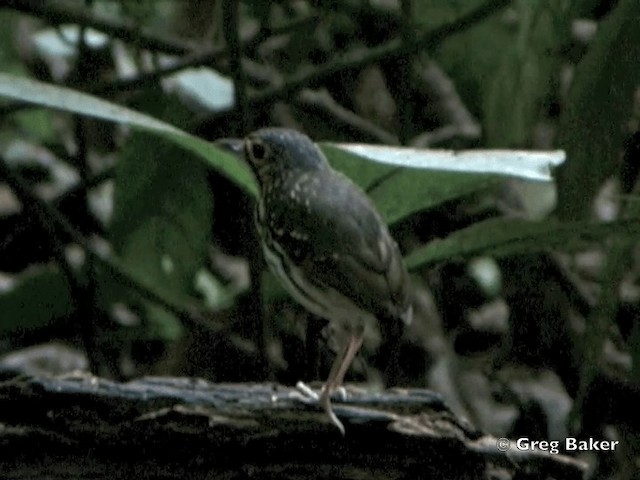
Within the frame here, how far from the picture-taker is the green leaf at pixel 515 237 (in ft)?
7.14

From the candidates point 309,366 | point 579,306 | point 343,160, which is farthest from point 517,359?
point 343,160

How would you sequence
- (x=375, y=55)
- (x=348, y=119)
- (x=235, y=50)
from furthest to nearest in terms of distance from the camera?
(x=348, y=119)
(x=375, y=55)
(x=235, y=50)

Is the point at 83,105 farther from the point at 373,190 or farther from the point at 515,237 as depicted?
the point at 515,237

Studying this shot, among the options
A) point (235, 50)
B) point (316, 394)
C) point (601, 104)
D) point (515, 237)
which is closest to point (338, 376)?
point (316, 394)

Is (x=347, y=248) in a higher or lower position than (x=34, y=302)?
higher

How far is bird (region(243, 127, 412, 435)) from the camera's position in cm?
198

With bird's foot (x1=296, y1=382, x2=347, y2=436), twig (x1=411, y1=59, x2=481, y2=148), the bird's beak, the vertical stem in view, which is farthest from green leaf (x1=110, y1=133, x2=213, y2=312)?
bird's foot (x1=296, y1=382, x2=347, y2=436)

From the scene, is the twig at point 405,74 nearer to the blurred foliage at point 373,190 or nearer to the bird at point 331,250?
the blurred foliage at point 373,190

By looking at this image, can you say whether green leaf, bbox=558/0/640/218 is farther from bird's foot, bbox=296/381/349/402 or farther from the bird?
bird's foot, bbox=296/381/349/402

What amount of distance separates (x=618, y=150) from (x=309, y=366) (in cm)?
67

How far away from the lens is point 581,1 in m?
2.37

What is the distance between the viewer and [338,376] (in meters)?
1.98

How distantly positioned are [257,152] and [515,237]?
464 mm

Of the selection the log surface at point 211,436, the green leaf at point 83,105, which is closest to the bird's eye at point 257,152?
the green leaf at point 83,105
